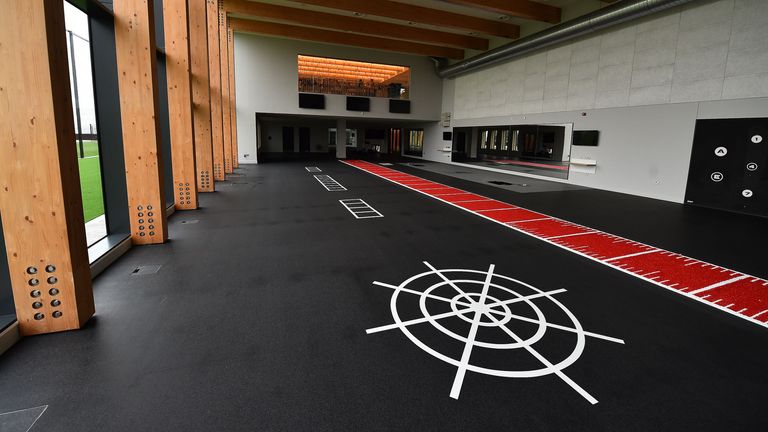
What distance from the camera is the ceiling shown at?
42.7 ft

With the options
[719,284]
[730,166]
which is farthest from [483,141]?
[719,284]

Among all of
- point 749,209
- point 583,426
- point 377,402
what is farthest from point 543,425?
point 749,209

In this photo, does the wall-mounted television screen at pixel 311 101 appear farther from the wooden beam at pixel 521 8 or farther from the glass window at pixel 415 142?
the wooden beam at pixel 521 8

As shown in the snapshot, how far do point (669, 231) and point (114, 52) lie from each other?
8.96 m

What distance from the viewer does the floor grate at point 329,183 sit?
10.8 m

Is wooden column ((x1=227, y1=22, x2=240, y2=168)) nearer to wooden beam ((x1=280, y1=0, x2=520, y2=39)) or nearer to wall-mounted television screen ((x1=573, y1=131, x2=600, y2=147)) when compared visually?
wooden beam ((x1=280, y1=0, x2=520, y2=39))

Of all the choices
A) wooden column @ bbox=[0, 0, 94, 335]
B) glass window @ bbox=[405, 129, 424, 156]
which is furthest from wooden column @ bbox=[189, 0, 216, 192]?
glass window @ bbox=[405, 129, 424, 156]

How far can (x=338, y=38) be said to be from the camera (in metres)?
18.2

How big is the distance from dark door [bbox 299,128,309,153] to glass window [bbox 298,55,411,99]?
6.90 m

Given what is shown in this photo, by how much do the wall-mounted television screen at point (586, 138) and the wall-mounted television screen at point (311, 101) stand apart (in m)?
12.4

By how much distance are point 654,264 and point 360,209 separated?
5.07m

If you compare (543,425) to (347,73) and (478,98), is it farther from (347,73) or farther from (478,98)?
(347,73)

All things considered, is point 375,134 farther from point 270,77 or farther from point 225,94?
point 225,94

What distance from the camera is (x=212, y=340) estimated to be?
288 cm
